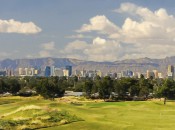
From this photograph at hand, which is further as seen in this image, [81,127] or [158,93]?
[158,93]

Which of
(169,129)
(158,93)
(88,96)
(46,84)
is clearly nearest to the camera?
(169,129)

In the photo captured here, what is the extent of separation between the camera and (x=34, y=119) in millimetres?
53812

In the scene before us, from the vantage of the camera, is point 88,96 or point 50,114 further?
point 88,96

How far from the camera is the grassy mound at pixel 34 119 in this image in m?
49.0

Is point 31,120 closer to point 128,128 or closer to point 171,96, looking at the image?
point 128,128

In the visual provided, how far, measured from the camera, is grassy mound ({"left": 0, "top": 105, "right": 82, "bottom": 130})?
49.0m

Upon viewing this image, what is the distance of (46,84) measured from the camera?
552 feet

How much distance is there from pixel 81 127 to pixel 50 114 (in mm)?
9962

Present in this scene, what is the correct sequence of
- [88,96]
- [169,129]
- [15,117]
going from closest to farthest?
[169,129], [15,117], [88,96]

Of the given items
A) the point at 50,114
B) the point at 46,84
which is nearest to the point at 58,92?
the point at 46,84

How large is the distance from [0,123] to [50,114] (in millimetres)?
9854

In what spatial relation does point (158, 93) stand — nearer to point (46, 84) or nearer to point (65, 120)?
point (46, 84)

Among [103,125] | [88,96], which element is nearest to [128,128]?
[103,125]

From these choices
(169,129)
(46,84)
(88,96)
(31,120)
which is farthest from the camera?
(88,96)
